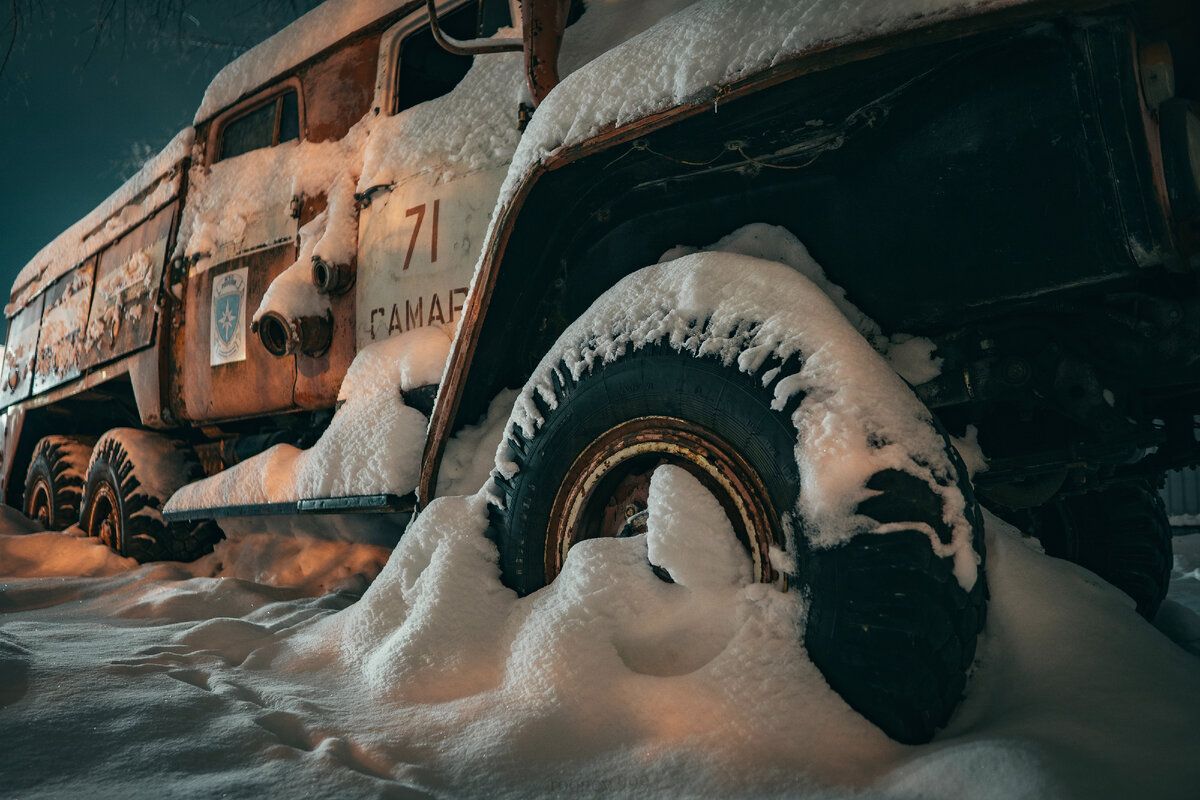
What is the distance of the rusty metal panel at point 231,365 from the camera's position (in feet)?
11.2

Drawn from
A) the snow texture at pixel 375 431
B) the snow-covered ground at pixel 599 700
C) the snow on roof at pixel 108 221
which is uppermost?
the snow on roof at pixel 108 221

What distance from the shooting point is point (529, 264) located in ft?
6.51

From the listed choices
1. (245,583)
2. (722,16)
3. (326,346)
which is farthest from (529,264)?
(245,583)

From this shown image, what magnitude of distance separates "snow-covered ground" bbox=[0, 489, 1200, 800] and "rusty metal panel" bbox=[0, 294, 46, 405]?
4928mm

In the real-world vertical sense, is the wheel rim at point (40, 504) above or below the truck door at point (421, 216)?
below

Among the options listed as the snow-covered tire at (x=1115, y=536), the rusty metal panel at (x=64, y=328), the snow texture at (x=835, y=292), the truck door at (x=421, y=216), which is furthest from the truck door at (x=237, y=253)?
the snow-covered tire at (x=1115, y=536)

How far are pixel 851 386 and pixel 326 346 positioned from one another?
92.6 inches

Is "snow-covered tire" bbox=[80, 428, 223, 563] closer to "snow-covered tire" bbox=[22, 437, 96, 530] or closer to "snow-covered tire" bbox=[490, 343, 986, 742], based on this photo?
"snow-covered tire" bbox=[22, 437, 96, 530]

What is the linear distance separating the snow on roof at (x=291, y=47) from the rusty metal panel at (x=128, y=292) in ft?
2.25

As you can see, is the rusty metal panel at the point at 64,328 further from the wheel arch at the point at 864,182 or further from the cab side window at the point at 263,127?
the wheel arch at the point at 864,182

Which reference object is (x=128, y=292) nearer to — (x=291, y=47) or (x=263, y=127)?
A: (x=263, y=127)

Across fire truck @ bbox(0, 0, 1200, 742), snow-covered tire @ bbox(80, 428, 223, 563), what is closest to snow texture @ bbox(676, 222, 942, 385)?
fire truck @ bbox(0, 0, 1200, 742)

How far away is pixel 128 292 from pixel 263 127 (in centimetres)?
150

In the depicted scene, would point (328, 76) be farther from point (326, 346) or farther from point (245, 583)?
point (245, 583)
